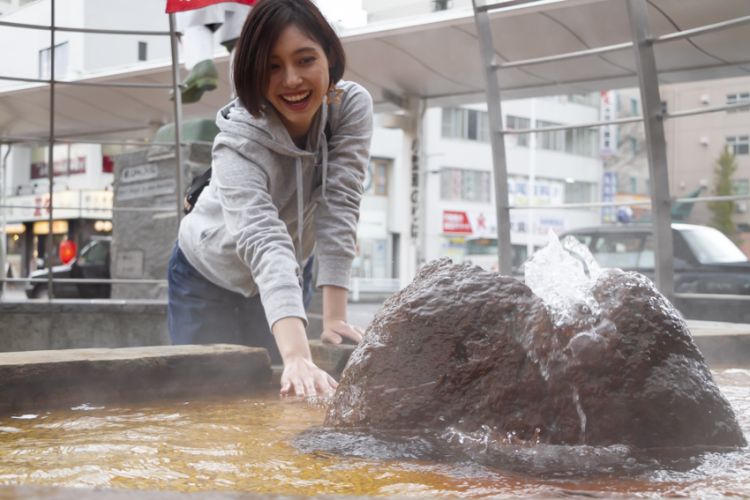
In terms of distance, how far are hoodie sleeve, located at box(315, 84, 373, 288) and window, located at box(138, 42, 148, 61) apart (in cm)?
1071

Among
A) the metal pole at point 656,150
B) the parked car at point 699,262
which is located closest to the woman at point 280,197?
the metal pole at point 656,150

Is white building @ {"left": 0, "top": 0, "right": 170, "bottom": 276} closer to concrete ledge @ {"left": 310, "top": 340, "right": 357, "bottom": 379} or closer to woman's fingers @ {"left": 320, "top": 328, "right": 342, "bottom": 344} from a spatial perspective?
concrete ledge @ {"left": 310, "top": 340, "right": 357, "bottom": 379}

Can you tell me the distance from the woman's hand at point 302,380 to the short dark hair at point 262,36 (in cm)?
66

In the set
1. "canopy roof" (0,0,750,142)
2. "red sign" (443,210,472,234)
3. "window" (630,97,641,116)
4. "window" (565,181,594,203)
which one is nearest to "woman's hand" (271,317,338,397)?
"canopy roof" (0,0,750,142)

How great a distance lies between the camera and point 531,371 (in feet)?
5.92

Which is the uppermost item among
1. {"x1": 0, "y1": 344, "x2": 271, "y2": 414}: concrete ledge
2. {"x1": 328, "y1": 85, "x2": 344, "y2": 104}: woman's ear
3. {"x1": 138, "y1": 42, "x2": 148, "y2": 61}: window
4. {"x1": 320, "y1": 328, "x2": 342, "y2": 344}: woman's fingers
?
{"x1": 138, "y1": 42, "x2": 148, "y2": 61}: window

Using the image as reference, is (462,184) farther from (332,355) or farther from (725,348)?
(332,355)

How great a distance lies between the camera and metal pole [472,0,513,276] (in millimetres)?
4883

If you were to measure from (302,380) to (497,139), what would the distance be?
3.25 meters

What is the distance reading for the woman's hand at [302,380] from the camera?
2004 mm

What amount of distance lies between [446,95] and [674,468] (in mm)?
11976

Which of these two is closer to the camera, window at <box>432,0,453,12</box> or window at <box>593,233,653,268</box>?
window at <box>593,233,653,268</box>

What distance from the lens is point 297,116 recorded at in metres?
2.25

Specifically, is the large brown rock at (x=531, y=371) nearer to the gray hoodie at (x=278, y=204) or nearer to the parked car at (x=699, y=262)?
the gray hoodie at (x=278, y=204)
